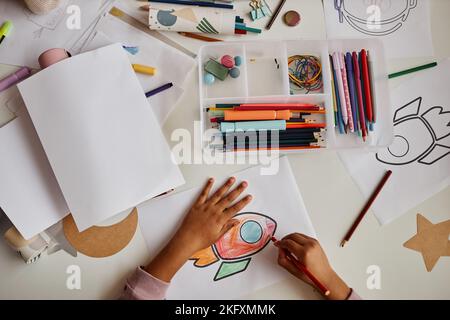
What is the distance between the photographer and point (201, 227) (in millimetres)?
864

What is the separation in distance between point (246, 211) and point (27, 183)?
18.2 inches

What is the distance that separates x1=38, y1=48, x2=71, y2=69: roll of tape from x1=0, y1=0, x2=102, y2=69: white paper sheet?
1.5 inches

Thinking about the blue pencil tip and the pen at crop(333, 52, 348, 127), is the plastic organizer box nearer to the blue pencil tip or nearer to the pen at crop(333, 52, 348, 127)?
the pen at crop(333, 52, 348, 127)

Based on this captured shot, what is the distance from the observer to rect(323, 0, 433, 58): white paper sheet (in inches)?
36.9

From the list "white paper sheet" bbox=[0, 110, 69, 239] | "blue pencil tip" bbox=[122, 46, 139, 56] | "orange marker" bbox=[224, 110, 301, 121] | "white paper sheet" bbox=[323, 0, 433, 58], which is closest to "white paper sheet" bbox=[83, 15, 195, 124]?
"blue pencil tip" bbox=[122, 46, 139, 56]

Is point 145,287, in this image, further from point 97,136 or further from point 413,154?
point 413,154

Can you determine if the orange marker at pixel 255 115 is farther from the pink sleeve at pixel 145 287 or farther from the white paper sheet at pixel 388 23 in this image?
the pink sleeve at pixel 145 287

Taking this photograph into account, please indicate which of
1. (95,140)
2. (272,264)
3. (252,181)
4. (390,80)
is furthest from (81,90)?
(390,80)

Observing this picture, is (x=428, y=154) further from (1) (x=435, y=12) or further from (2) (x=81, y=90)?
(2) (x=81, y=90)

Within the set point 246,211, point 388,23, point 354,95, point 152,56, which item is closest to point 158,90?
point 152,56

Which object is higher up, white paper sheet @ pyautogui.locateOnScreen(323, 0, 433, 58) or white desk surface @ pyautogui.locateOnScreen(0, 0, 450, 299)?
white paper sheet @ pyautogui.locateOnScreen(323, 0, 433, 58)

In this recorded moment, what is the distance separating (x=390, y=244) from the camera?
0.89 metres

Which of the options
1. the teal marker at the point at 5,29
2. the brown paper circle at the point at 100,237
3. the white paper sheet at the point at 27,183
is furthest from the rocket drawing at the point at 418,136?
the teal marker at the point at 5,29
